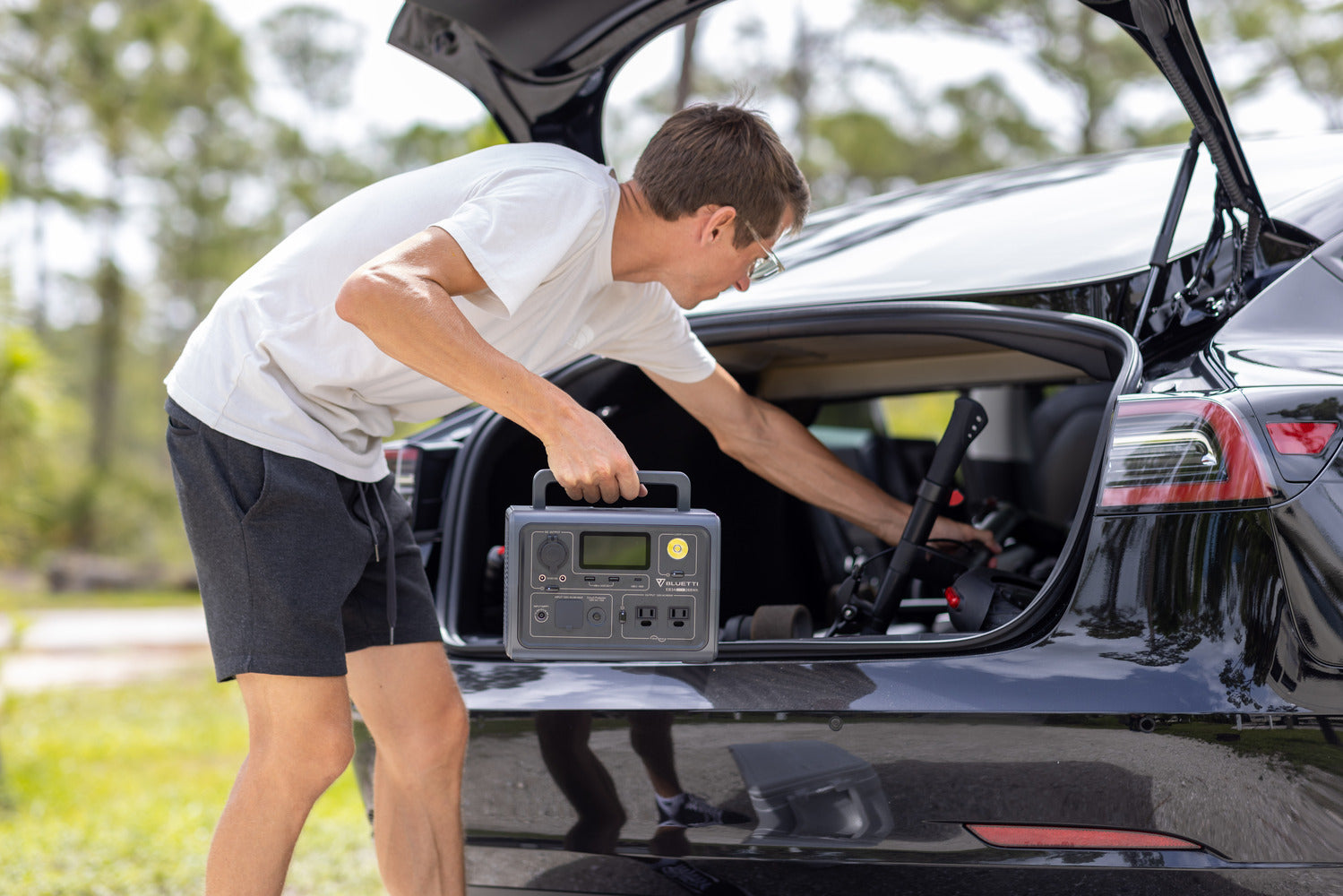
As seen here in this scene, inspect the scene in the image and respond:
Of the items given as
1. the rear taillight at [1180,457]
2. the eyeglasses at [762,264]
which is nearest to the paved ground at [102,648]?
the eyeglasses at [762,264]

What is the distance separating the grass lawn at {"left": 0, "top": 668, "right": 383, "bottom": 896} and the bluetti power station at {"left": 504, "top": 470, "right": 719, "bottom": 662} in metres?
1.79

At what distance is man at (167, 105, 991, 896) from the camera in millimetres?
1483

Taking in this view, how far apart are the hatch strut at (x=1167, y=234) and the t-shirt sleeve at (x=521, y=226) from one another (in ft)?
2.65

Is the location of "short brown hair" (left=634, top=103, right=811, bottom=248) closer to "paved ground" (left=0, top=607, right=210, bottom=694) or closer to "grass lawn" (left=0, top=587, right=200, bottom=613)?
"paved ground" (left=0, top=607, right=210, bottom=694)

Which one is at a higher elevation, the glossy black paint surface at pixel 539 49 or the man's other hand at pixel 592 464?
the glossy black paint surface at pixel 539 49

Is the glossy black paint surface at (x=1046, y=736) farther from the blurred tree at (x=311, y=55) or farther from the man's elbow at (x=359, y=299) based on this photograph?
the blurred tree at (x=311, y=55)

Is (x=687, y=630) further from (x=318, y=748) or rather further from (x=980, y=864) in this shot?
(x=318, y=748)

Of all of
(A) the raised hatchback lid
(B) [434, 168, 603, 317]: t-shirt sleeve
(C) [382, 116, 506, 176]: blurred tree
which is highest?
(C) [382, 116, 506, 176]: blurred tree

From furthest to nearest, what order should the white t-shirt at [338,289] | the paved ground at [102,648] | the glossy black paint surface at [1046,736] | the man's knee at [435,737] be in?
1. the paved ground at [102,648]
2. the man's knee at [435,737]
3. the white t-shirt at [338,289]
4. the glossy black paint surface at [1046,736]

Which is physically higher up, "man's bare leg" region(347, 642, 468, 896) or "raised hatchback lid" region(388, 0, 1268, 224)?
"raised hatchback lid" region(388, 0, 1268, 224)

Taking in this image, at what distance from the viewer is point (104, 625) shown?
459 inches

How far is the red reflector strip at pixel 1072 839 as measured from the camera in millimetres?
1372

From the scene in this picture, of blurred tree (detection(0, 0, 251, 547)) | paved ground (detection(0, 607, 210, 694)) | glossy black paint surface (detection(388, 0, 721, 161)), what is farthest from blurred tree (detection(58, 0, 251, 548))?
glossy black paint surface (detection(388, 0, 721, 161))

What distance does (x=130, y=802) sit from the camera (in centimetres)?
393
